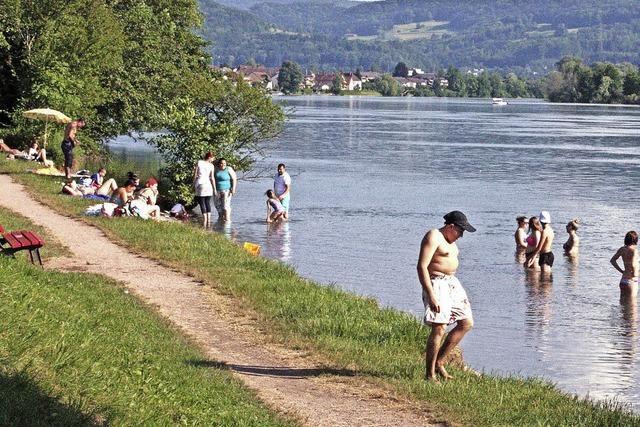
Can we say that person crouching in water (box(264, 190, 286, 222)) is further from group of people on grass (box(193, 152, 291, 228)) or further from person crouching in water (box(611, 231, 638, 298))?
person crouching in water (box(611, 231, 638, 298))

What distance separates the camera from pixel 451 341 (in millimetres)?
11383

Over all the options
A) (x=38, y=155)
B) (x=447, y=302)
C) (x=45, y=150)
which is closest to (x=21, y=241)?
(x=447, y=302)

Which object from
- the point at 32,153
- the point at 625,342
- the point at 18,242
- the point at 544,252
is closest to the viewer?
the point at 18,242

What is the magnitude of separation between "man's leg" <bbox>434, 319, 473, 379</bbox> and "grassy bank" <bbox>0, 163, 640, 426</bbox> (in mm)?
194

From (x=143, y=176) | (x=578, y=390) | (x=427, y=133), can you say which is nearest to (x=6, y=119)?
(x=143, y=176)

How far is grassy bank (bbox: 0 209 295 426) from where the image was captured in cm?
828

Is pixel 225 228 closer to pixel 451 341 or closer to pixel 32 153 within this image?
pixel 32 153

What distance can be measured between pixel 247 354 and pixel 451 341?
87.6 inches

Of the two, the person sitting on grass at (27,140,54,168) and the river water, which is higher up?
the person sitting on grass at (27,140,54,168)

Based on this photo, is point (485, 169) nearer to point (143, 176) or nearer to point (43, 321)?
point (143, 176)

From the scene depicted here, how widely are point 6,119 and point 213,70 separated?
367 inches

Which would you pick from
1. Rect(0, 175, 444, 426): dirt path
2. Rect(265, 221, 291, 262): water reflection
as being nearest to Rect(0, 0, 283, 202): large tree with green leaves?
Rect(265, 221, 291, 262): water reflection

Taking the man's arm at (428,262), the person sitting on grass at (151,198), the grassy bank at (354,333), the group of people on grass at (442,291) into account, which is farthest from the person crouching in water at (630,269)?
the man's arm at (428,262)

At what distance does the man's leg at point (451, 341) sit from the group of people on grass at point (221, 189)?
53.2 feet
